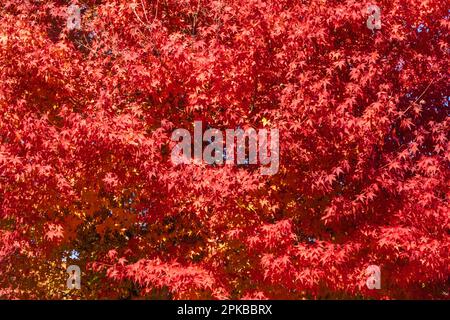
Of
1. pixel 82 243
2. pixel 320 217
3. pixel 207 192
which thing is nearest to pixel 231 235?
pixel 207 192

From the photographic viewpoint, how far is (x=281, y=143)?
6.39 meters

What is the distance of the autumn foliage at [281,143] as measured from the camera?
6328 mm

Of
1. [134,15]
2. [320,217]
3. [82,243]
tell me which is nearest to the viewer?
[320,217]

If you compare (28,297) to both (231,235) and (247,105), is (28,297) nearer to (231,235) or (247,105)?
(231,235)

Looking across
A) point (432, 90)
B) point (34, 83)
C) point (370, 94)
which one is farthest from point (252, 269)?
point (34, 83)

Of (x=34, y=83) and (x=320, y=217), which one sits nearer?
(x=320, y=217)

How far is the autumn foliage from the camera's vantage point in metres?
6.33

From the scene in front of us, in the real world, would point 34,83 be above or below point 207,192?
above

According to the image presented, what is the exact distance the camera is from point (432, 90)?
7102 mm

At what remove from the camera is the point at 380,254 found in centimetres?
661

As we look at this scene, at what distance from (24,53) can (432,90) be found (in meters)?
5.60

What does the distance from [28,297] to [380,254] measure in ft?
19.5

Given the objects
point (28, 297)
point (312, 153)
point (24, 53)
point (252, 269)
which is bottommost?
point (28, 297)

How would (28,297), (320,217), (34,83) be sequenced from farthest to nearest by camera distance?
(28,297) → (34,83) → (320,217)
